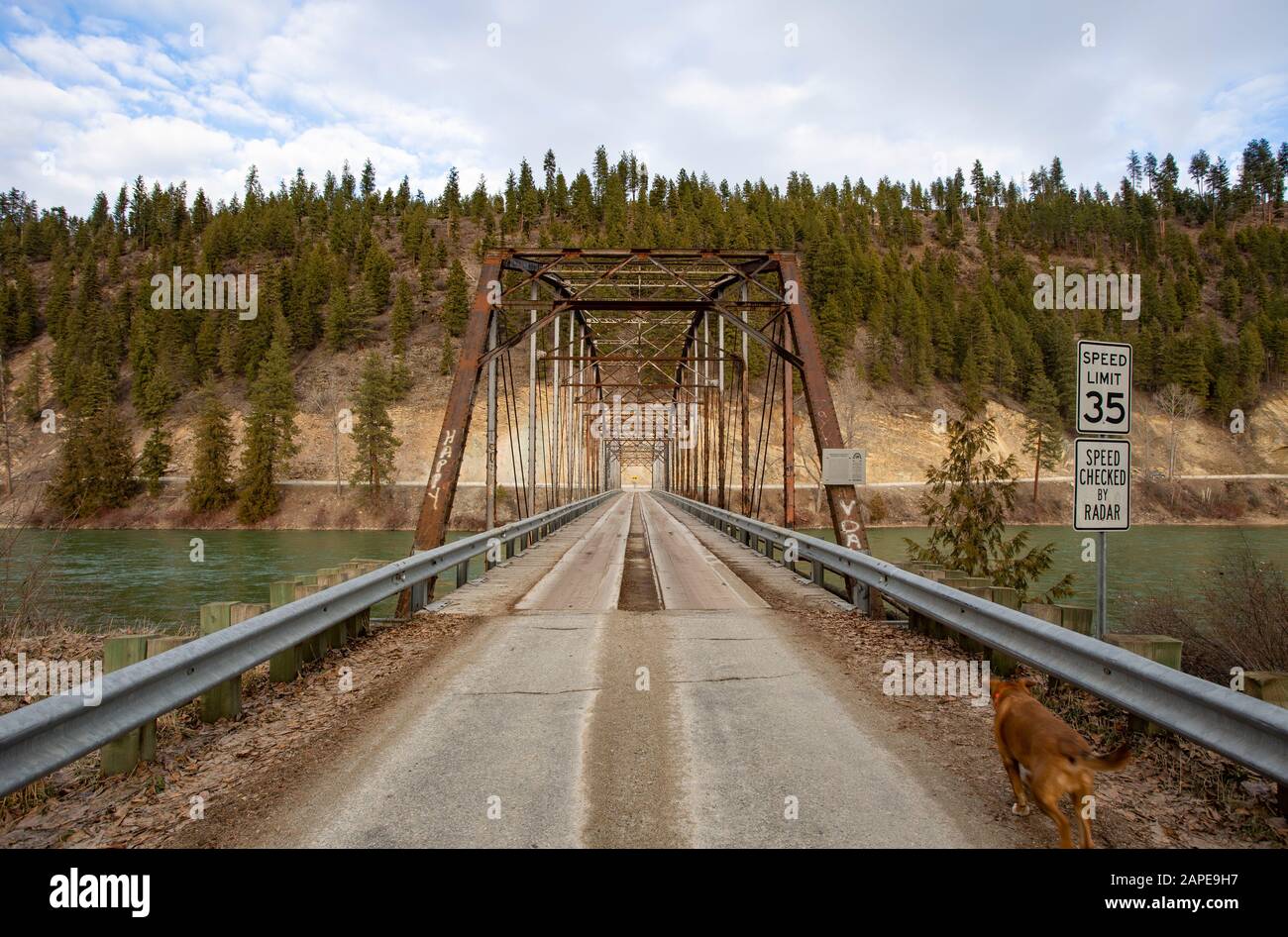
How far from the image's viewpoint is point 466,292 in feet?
313

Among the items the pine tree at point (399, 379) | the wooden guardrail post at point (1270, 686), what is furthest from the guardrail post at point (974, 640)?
the pine tree at point (399, 379)

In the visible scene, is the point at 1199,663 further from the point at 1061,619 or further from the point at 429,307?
the point at 429,307

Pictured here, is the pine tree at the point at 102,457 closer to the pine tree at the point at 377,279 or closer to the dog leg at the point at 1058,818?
the pine tree at the point at 377,279

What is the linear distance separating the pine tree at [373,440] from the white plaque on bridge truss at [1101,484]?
59408 millimetres

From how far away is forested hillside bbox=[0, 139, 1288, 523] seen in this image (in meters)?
68.4

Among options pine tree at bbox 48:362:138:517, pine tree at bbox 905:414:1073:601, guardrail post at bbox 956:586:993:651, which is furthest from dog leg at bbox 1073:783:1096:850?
pine tree at bbox 48:362:138:517

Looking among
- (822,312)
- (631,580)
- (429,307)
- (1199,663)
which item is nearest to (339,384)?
(429,307)

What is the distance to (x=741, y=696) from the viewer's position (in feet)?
16.8

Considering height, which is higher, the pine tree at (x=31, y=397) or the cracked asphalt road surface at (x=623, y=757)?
the pine tree at (x=31, y=397)

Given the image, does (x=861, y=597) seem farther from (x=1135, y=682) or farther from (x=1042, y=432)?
(x=1042, y=432)

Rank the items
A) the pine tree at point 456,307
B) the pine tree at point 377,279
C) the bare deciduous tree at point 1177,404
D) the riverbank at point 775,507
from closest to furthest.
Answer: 1. the riverbank at point 775,507
2. the bare deciduous tree at point 1177,404
3. the pine tree at point 456,307
4. the pine tree at point 377,279

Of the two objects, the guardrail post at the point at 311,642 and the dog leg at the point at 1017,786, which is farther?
the guardrail post at the point at 311,642

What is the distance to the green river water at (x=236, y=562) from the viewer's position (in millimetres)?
16797

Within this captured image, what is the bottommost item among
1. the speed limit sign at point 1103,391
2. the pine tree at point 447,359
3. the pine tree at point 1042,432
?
the speed limit sign at point 1103,391
